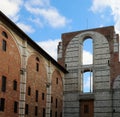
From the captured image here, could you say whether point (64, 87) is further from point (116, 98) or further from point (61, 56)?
point (116, 98)

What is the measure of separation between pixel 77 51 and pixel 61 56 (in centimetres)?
272

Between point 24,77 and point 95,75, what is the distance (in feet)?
47.9

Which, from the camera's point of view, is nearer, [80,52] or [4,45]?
[4,45]

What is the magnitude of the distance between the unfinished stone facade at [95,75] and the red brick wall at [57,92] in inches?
57.2

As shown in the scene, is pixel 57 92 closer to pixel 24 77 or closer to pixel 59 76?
pixel 59 76

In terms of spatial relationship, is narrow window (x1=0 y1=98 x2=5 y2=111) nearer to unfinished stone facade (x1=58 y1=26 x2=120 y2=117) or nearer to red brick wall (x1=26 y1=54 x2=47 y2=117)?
red brick wall (x1=26 y1=54 x2=47 y2=117)

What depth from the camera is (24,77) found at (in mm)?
31516

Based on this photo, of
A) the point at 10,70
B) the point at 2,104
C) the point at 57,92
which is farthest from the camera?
the point at 57,92

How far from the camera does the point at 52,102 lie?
128 feet

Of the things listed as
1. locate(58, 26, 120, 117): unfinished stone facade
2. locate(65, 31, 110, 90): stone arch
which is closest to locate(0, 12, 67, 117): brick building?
locate(58, 26, 120, 117): unfinished stone facade

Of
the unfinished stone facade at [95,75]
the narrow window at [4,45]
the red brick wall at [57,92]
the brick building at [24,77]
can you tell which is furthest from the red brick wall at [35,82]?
the unfinished stone facade at [95,75]

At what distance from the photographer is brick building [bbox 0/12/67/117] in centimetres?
2838

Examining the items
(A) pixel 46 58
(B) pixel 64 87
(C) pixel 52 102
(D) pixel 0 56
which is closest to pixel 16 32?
(D) pixel 0 56

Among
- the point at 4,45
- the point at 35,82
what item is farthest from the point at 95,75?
the point at 4,45
